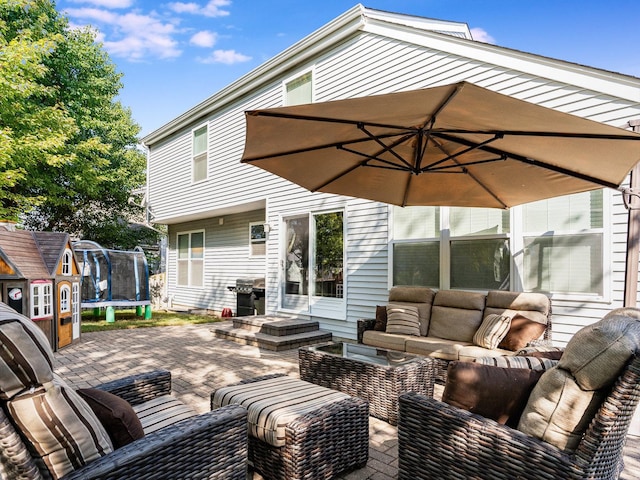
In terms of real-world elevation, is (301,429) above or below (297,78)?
below

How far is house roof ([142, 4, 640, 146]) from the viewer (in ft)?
13.8

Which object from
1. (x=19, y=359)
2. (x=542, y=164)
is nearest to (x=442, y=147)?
(x=542, y=164)

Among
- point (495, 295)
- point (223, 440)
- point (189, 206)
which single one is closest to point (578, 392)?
point (223, 440)

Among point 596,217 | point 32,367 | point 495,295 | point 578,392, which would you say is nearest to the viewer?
point 32,367

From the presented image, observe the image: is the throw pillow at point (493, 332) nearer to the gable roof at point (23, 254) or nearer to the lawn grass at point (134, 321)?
the gable roof at point (23, 254)

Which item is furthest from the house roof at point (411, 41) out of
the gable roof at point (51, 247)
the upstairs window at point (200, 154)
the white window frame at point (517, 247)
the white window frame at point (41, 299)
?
the white window frame at point (41, 299)

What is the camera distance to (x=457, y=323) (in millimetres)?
4598

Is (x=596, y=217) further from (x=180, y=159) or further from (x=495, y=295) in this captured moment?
(x=180, y=159)

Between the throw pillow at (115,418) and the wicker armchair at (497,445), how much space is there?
4.44 ft

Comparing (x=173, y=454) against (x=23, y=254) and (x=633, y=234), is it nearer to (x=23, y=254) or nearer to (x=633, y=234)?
(x=633, y=234)

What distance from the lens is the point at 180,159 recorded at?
10.9 meters

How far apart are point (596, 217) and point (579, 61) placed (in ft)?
5.86

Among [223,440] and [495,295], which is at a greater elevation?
[495,295]

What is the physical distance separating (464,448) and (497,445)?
17cm
